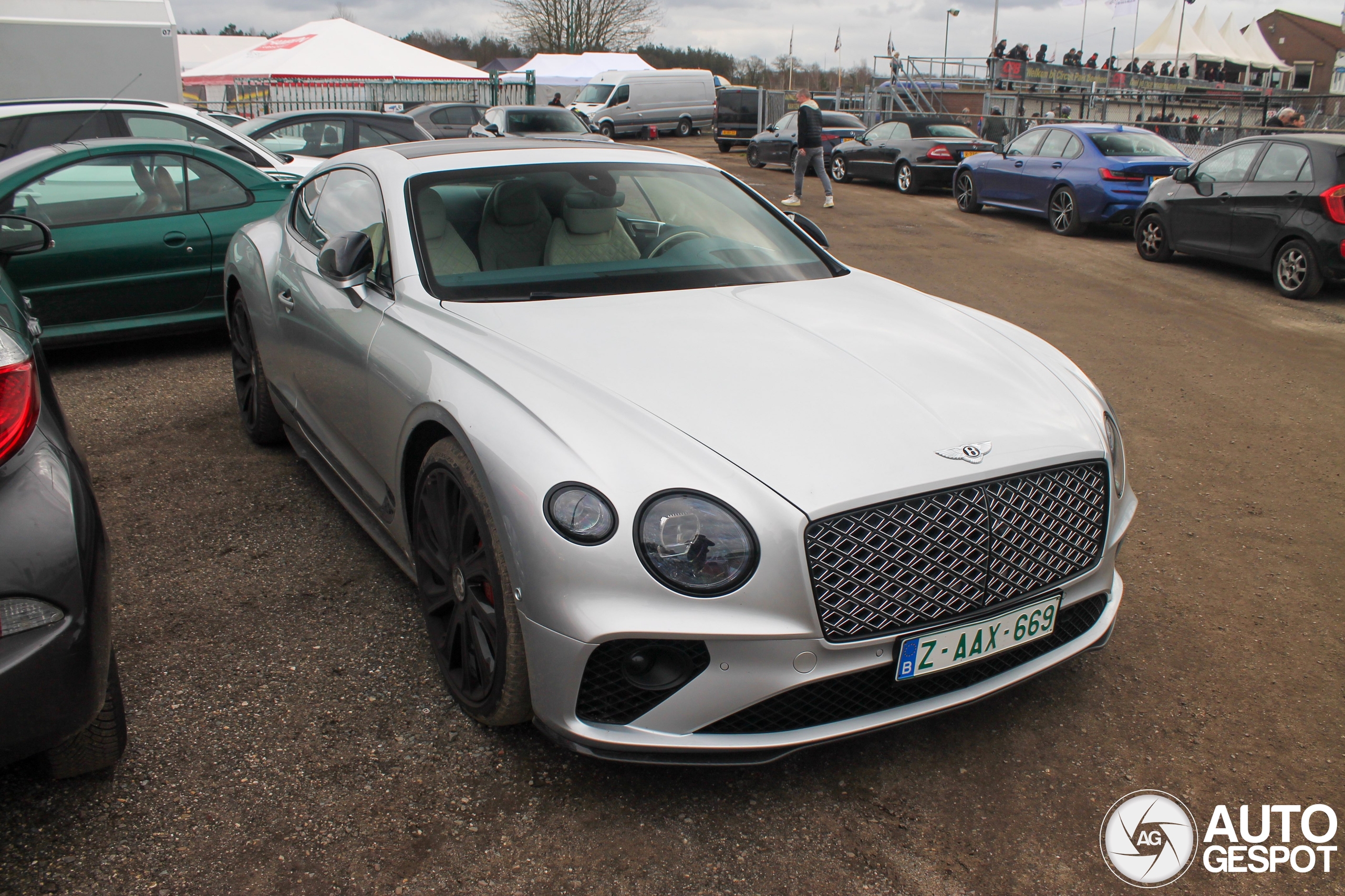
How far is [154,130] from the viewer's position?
8.44 m

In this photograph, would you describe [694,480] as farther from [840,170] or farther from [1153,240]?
[840,170]

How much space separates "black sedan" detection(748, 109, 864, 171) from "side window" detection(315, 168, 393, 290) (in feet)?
56.1

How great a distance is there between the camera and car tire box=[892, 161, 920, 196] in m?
17.1

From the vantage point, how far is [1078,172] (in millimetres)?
12711

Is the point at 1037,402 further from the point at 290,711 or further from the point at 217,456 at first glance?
the point at 217,456

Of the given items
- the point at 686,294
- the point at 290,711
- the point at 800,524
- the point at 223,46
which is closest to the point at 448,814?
the point at 290,711

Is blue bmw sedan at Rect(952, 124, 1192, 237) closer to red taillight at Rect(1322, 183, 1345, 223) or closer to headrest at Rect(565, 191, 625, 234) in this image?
red taillight at Rect(1322, 183, 1345, 223)

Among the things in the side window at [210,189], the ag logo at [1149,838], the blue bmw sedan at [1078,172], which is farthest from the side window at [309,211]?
the blue bmw sedan at [1078,172]

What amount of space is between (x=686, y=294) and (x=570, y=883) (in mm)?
1877

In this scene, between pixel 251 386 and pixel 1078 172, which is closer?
pixel 251 386

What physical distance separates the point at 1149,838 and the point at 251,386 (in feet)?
14.0

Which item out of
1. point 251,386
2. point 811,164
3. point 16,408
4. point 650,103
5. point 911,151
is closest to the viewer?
point 16,408
